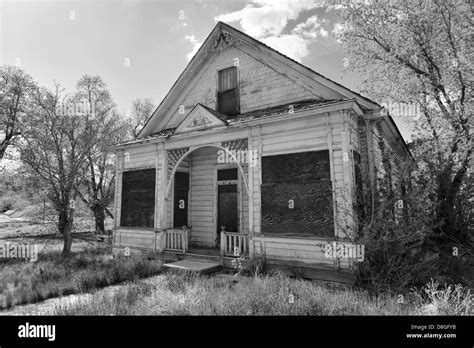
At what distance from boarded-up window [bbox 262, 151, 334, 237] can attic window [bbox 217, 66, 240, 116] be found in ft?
11.9

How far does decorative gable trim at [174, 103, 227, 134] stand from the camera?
30.3 ft

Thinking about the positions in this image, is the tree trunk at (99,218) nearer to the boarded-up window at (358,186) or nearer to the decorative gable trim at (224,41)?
the decorative gable trim at (224,41)

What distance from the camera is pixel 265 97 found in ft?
32.7

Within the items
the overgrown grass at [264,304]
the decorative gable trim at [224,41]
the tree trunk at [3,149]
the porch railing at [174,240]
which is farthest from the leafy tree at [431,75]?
the tree trunk at [3,149]

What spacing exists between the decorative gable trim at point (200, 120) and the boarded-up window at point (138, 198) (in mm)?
2277

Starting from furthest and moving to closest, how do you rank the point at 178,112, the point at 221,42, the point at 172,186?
the point at 178,112 → the point at 221,42 → the point at 172,186

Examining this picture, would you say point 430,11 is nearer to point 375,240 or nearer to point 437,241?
point 437,241

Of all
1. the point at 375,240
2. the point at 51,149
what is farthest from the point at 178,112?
the point at 375,240

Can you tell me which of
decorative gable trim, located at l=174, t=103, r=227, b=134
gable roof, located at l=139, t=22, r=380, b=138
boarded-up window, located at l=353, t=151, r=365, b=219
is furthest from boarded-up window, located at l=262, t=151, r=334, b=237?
gable roof, located at l=139, t=22, r=380, b=138

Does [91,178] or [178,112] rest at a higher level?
[178,112]

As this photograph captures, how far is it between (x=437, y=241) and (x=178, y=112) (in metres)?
11.2

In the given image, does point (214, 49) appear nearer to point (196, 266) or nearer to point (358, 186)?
point (358, 186)

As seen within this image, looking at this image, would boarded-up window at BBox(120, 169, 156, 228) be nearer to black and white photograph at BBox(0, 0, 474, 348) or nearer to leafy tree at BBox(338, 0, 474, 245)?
black and white photograph at BBox(0, 0, 474, 348)
